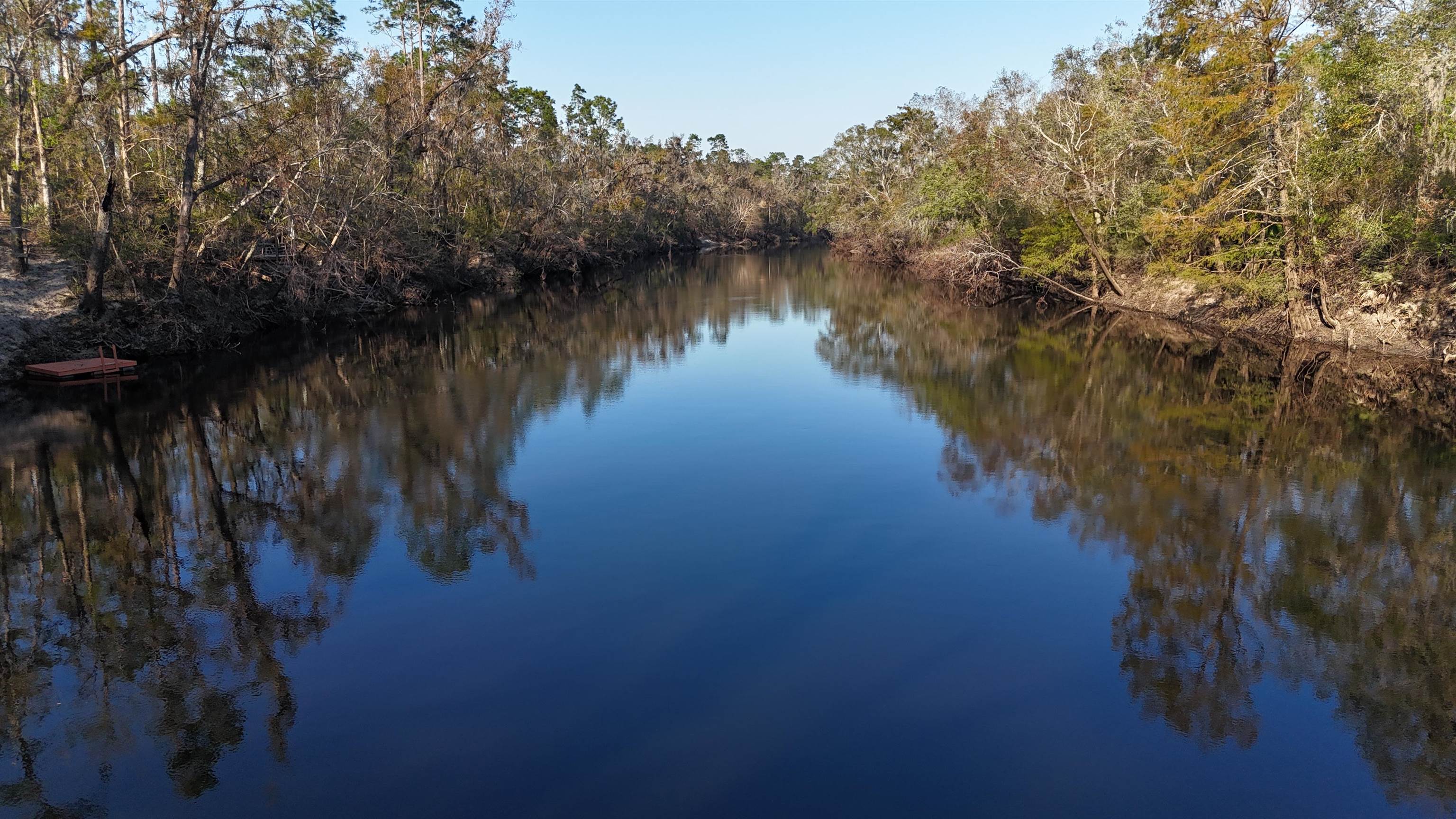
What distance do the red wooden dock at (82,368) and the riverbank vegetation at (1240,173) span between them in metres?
31.3

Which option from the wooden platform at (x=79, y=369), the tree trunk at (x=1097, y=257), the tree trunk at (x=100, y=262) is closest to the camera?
the wooden platform at (x=79, y=369)

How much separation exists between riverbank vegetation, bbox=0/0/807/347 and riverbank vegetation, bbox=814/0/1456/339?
24.5m

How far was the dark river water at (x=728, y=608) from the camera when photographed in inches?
261

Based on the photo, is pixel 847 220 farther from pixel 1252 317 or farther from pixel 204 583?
pixel 204 583

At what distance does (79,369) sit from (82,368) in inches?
3.8

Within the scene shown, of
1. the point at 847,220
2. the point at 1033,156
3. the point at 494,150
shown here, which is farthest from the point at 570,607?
the point at 847,220

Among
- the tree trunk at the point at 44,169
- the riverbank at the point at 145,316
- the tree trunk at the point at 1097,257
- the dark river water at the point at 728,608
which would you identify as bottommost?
the dark river water at the point at 728,608

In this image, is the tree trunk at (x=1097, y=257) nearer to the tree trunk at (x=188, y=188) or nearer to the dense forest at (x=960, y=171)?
the dense forest at (x=960, y=171)

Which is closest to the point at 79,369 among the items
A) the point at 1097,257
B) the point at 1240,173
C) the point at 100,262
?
the point at 100,262

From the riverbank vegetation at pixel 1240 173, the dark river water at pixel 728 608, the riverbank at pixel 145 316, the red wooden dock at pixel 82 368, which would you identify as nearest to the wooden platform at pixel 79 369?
the red wooden dock at pixel 82 368

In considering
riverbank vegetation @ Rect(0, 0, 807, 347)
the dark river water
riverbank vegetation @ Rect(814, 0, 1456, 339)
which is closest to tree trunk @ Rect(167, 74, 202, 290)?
riverbank vegetation @ Rect(0, 0, 807, 347)

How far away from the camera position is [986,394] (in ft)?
65.4

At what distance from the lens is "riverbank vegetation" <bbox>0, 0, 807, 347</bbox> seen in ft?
75.9

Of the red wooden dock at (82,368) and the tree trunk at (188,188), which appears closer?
the red wooden dock at (82,368)
